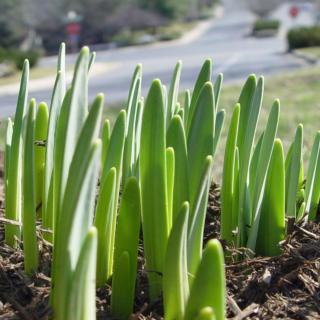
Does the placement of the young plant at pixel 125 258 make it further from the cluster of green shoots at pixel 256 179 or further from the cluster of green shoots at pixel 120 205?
the cluster of green shoots at pixel 256 179

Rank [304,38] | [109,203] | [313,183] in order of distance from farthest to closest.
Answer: [304,38], [313,183], [109,203]

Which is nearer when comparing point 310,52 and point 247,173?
point 247,173

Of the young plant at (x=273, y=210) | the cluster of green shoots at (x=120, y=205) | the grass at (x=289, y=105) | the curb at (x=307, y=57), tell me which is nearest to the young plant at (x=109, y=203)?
the cluster of green shoots at (x=120, y=205)

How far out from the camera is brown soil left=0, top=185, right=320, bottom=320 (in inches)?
41.4

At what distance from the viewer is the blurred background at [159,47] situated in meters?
8.85

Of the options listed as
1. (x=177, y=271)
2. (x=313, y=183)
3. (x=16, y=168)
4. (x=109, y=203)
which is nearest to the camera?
(x=177, y=271)

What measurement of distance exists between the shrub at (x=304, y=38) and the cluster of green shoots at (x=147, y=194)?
2305 cm

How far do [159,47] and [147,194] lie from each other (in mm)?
33081

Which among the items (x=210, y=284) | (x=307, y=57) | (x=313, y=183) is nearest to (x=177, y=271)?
(x=210, y=284)

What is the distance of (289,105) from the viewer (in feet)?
22.3

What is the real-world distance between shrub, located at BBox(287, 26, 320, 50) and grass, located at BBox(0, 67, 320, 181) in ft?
46.3

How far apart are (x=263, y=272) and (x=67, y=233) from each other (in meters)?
0.49

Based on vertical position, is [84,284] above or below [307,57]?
above

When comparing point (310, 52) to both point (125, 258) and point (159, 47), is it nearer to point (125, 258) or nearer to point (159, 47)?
point (159, 47)
